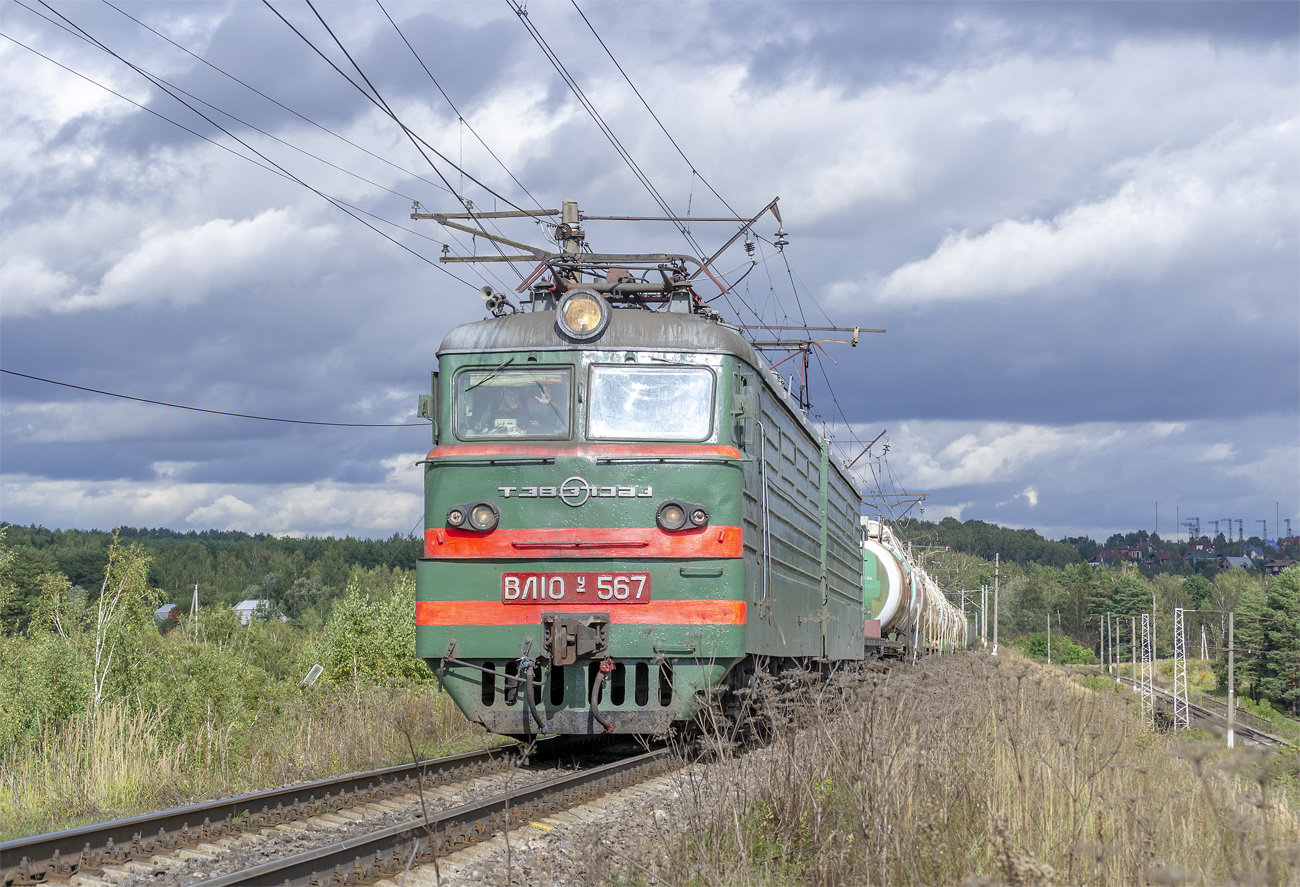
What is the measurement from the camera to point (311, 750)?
10734 mm

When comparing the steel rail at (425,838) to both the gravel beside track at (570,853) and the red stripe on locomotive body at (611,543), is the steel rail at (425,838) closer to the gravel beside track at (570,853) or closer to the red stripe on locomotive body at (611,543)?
the gravel beside track at (570,853)

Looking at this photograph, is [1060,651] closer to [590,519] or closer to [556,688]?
[556,688]

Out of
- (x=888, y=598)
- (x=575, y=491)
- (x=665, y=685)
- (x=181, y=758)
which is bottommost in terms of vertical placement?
(x=181, y=758)

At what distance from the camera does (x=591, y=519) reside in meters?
9.59

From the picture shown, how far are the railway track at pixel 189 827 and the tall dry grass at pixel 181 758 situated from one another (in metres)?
0.52

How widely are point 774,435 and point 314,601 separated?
344 ft

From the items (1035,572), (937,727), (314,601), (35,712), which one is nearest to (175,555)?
(314,601)

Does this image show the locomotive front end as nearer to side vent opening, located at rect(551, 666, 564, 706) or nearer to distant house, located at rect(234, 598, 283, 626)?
side vent opening, located at rect(551, 666, 564, 706)

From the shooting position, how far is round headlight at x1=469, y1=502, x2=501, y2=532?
966 cm

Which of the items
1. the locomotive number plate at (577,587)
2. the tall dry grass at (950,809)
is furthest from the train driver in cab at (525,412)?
the tall dry grass at (950,809)

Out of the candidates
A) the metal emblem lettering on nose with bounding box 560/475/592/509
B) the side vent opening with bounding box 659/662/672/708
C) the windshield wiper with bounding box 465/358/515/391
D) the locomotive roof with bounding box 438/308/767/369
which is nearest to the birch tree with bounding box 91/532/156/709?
the windshield wiper with bounding box 465/358/515/391

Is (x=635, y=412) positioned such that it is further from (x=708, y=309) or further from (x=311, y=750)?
(x=311, y=750)

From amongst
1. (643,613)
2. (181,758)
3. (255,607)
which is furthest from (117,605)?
(255,607)

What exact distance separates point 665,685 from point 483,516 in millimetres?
2028
